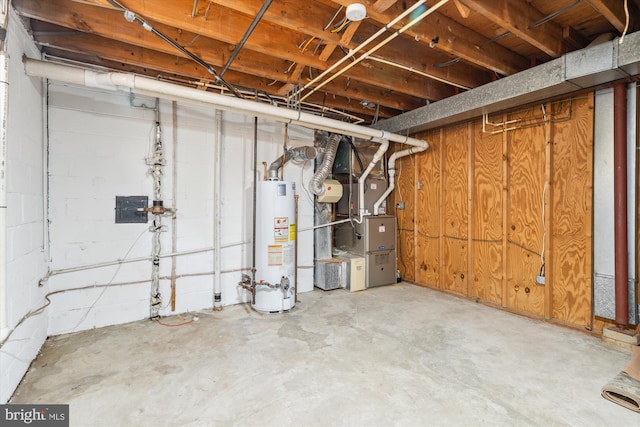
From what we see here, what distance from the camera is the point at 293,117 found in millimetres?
3037

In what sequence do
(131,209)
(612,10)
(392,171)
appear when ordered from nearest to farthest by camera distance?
(612,10)
(131,209)
(392,171)

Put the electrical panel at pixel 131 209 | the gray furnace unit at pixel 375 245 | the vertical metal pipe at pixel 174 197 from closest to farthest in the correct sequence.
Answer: the electrical panel at pixel 131 209
the vertical metal pipe at pixel 174 197
the gray furnace unit at pixel 375 245

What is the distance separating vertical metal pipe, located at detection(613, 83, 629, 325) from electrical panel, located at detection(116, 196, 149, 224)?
4.29 metres

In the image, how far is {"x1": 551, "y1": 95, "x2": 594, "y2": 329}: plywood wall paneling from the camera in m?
2.75

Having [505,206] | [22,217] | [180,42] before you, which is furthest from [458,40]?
[22,217]

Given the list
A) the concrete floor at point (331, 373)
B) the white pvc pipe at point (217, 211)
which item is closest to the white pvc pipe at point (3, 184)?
the concrete floor at point (331, 373)

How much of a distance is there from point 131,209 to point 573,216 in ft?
14.0

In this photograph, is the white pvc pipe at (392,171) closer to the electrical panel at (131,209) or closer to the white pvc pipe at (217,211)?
the white pvc pipe at (217,211)

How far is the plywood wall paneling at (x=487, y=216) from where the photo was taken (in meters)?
3.45

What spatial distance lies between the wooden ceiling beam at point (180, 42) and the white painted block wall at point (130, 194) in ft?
2.65

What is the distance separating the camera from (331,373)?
2.10 m

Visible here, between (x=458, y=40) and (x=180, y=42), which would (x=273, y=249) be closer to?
(x=180, y=42)

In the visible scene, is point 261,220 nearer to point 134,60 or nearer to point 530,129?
point 134,60

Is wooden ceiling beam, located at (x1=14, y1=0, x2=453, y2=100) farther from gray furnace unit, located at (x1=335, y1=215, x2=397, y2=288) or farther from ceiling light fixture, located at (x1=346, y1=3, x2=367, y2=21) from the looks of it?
gray furnace unit, located at (x1=335, y1=215, x2=397, y2=288)
